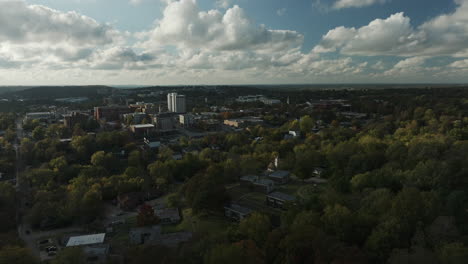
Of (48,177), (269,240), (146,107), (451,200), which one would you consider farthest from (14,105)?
(451,200)

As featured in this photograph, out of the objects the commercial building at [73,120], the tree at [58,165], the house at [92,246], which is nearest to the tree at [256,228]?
the house at [92,246]

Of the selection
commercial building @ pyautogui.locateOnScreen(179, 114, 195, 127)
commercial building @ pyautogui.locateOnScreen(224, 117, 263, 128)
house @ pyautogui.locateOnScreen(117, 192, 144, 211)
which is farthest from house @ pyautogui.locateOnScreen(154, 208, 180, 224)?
commercial building @ pyautogui.locateOnScreen(179, 114, 195, 127)

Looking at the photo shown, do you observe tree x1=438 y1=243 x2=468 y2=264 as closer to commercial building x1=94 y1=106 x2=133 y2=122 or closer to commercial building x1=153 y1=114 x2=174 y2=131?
commercial building x1=153 y1=114 x2=174 y2=131

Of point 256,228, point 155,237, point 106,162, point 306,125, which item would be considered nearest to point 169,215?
point 155,237

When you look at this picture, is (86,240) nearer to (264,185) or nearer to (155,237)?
(155,237)

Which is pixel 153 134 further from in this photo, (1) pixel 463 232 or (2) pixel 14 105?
(2) pixel 14 105

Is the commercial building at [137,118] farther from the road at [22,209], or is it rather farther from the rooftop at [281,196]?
the rooftop at [281,196]

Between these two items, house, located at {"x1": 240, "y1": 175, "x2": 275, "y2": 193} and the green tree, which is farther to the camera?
house, located at {"x1": 240, "y1": 175, "x2": 275, "y2": 193}
